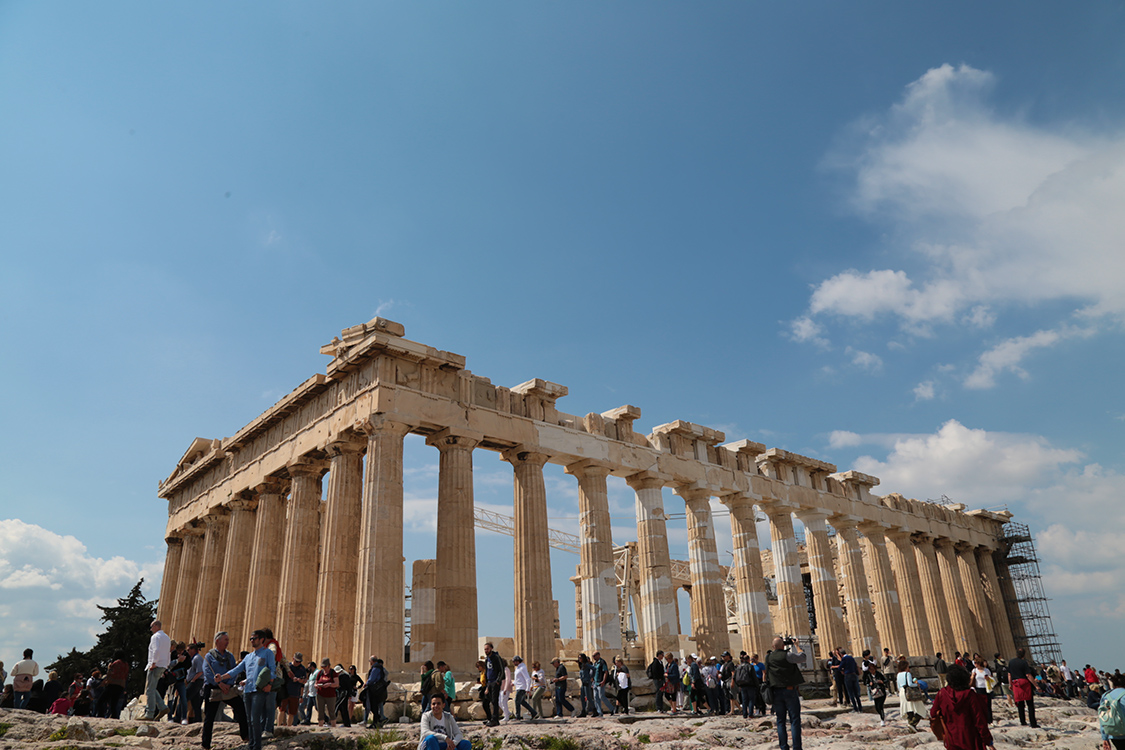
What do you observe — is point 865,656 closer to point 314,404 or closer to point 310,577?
point 310,577

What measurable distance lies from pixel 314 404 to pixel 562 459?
851 centimetres

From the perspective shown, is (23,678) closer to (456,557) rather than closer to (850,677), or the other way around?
(456,557)

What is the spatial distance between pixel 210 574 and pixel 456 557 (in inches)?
546

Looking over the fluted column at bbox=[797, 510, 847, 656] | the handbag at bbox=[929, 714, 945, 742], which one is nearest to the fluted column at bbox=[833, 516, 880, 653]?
the fluted column at bbox=[797, 510, 847, 656]

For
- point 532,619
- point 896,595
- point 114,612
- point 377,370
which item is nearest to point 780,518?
point 896,595

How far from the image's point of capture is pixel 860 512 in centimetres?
3700

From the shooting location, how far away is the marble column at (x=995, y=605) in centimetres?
4159

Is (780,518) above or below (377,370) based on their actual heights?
below

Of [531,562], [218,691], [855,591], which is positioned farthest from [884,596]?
[218,691]

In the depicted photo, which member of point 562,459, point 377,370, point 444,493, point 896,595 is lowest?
point 896,595

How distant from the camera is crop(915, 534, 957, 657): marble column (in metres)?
38.1

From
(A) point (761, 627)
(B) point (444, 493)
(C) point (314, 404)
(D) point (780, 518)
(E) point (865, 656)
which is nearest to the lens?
(E) point (865, 656)

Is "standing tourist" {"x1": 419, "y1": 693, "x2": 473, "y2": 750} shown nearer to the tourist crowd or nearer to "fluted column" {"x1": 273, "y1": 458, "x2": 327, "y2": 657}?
the tourist crowd

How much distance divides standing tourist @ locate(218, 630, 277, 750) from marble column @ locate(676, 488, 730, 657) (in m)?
19.4
